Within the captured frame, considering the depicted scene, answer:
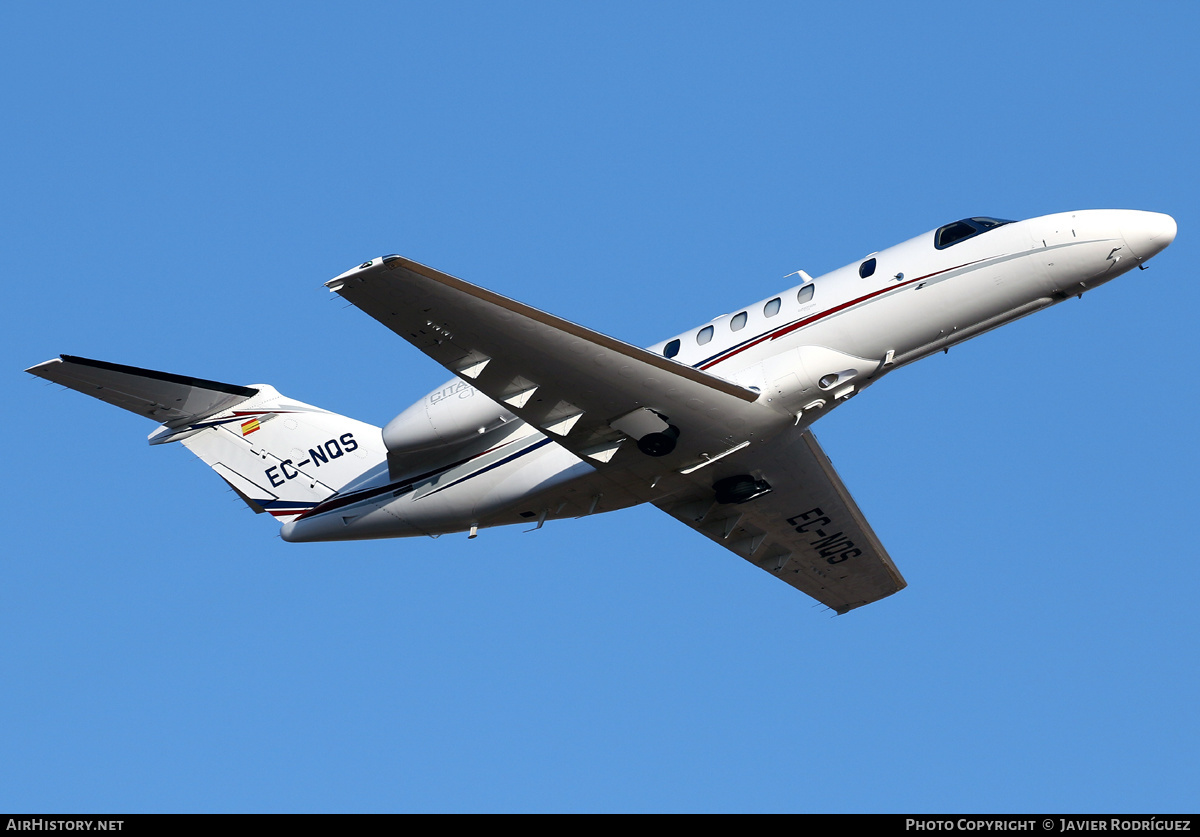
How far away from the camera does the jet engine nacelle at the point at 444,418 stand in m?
20.2

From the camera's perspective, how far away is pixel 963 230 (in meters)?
19.2

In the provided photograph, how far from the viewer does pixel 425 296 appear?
17.1 metres

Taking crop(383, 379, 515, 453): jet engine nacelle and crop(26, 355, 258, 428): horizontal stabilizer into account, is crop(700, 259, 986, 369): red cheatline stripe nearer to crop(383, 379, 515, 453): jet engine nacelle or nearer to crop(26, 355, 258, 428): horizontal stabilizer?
crop(383, 379, 515, 453): jet engine nacelle

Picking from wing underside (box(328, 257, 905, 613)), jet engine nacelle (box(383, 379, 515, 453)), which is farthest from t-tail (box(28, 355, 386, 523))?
wing underside (box(328, 257, 905, 613))

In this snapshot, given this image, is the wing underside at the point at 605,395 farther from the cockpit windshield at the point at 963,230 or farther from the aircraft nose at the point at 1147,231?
the aircraft nose at the point at 1147,231

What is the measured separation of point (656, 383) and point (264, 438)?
346 inches

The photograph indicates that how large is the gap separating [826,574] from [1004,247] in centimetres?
828

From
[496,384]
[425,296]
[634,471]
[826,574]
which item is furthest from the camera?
[826,574]

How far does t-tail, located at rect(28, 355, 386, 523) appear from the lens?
22.8 meters

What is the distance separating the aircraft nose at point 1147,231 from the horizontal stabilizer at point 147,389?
1508 centimetres

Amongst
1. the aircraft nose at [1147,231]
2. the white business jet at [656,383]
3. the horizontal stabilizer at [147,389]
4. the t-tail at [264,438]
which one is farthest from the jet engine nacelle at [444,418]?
the aircraft nose at [1147,231]
